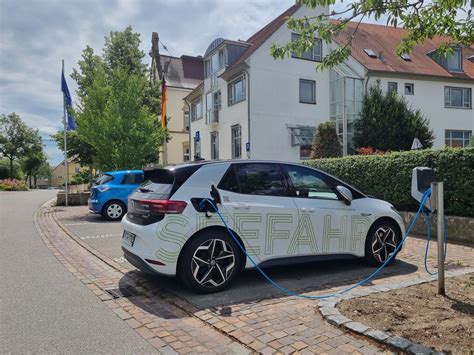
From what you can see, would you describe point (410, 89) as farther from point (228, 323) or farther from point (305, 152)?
point (228, 323)

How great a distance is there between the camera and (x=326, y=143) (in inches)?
840

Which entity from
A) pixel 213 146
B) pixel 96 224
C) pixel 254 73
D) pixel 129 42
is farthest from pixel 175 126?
pixel 96 224

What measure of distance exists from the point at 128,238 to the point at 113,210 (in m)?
8.38

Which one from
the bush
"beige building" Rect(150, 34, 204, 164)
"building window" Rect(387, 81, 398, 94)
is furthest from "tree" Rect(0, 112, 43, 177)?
"building window" Rect(387, 81, 398, 94)

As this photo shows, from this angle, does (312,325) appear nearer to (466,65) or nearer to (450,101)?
(450,101)

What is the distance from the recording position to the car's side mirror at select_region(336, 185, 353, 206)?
5.96 meters

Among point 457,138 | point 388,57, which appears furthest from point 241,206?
point 457,138

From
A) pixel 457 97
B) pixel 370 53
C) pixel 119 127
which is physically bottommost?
pixel 119 127

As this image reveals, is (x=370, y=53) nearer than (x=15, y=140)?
Yes

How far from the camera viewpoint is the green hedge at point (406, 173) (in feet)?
28.1

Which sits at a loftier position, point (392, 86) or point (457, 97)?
point (392, 86)

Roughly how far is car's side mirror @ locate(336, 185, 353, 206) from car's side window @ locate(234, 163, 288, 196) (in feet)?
2.74

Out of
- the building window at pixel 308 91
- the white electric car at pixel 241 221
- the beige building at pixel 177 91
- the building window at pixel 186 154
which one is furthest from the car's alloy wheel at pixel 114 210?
the building window at pixel 186 154

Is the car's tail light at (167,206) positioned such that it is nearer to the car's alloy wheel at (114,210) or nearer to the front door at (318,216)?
the front door at (318,216)
